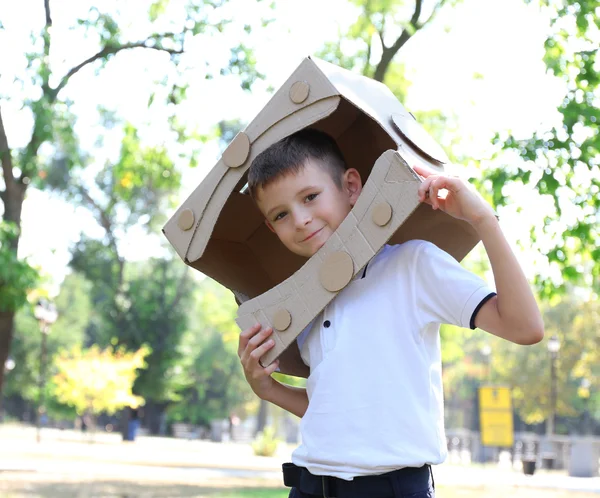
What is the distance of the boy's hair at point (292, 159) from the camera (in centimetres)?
234

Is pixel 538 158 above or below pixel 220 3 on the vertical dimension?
below

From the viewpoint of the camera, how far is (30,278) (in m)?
11.0

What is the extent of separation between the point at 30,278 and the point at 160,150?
15.1 ft

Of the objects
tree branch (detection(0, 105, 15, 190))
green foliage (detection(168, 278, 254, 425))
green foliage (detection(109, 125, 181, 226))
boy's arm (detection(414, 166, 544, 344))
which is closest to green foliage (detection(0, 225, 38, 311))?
tree branch (detection(0, 105, 15, 190))

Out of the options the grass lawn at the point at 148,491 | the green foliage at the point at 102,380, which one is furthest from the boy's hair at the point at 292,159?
the green foliage at the point at 102,380

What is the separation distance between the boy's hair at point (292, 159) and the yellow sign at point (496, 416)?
1881 cm

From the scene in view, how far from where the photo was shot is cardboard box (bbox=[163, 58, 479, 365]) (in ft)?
7.17

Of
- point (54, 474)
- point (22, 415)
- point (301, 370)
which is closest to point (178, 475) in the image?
point (54, 474)

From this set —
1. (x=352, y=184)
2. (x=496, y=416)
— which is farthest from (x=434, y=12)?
(x=352, y=184)

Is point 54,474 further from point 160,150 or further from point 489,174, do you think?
point 489,174

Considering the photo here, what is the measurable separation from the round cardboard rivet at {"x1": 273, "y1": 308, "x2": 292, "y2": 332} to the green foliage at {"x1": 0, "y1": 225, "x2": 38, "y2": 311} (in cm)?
917

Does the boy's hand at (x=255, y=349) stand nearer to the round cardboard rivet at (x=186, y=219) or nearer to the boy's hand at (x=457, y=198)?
the round cardboard rivet at (x=186, y=219)

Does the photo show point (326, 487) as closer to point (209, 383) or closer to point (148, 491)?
point (148, 491)

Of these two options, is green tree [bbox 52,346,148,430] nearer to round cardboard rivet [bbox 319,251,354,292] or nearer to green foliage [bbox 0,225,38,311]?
green foliage [bbox 0,225,38,311]
